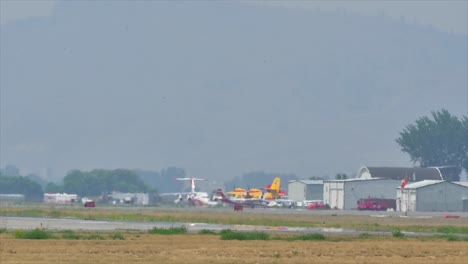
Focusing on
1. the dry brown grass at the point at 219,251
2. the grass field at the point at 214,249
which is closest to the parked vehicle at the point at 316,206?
the grass field at the point at 214,249

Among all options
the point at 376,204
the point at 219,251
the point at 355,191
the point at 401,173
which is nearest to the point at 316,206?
the point at 376,204

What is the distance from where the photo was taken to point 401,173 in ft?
575

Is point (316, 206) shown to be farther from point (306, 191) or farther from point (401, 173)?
point (306, 191)

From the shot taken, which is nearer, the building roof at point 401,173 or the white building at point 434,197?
the white building at point 434,197

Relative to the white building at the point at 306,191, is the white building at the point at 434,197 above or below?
below

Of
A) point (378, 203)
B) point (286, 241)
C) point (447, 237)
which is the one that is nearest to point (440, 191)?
point (378, 203)

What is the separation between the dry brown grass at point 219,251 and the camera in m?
44.3

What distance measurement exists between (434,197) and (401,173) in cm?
2497

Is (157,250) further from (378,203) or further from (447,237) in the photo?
(378,203)

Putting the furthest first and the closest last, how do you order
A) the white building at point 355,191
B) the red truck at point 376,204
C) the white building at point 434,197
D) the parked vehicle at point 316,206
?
the white building at point 355,191 → the parked vehicle at point 316,206 → the red truck at point 376,204 → the white building at point 434,197

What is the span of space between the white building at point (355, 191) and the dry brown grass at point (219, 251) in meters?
103

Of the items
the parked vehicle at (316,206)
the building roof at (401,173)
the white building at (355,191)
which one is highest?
the building roof at (401,173)

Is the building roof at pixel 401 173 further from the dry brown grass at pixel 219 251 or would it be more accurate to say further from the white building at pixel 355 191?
the dry brown grass at pixel 219 251

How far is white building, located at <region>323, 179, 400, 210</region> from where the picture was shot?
163375mm
